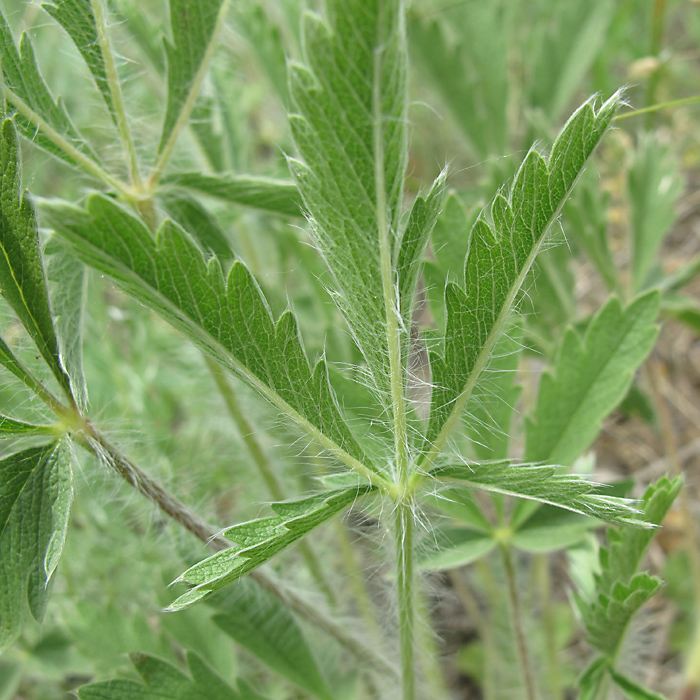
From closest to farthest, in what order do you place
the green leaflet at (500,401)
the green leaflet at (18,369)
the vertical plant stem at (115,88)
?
the green leaflet at (18,369)
the vertical plant stem at (115,88)
the green leaflet at (500,401)

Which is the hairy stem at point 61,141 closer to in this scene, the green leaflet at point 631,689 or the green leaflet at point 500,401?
the green leaflet at point 500,401

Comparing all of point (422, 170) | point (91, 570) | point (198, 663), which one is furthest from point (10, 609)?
point (422, 170)

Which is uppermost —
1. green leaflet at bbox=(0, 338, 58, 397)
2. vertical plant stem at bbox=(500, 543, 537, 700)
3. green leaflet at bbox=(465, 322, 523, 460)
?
green leaflet at bbox=(0, 338, 58, 397)

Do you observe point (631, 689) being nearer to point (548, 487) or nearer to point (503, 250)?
point (548, 487)

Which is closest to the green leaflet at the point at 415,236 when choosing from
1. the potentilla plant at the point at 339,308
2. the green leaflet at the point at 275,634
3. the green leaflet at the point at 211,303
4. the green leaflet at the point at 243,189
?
the potentilla plant at the point at 339,308

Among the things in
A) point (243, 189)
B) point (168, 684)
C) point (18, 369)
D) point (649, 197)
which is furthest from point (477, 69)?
point (168, 684)

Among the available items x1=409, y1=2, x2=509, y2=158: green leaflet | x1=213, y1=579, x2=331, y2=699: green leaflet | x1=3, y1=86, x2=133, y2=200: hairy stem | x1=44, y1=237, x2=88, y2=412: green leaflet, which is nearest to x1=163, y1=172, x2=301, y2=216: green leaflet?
x1=3, y1=86, x2=133, y2=200: hairy stem

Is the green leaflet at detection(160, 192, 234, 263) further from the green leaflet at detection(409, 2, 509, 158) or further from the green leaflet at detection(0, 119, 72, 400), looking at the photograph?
the green leaflet at detection(409, 2, 509, 158)
